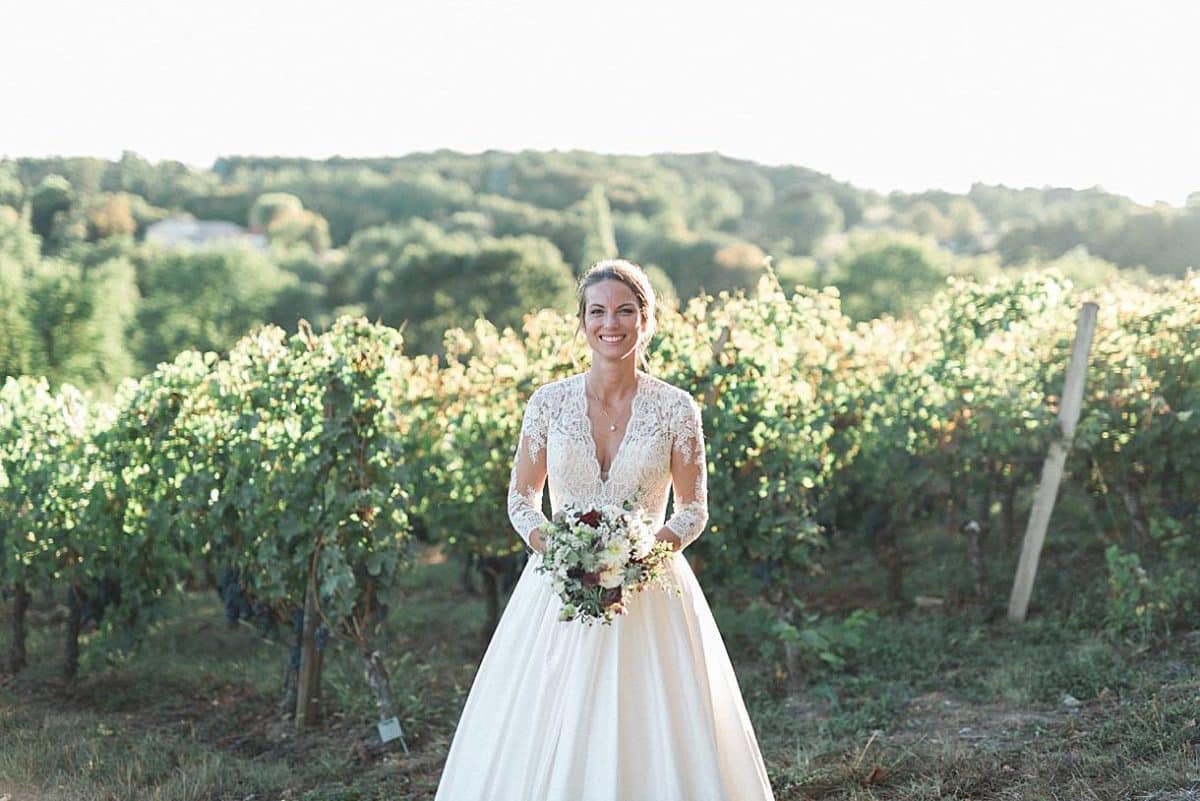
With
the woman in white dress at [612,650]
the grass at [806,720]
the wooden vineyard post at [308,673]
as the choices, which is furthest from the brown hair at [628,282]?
the wooden vineyard post at [308,673]

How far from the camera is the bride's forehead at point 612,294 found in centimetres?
377

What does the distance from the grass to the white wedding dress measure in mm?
1127

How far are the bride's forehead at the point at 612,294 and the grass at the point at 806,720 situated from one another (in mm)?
2212

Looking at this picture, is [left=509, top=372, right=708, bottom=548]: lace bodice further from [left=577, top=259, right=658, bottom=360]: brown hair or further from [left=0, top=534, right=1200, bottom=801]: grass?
[left=0, top=534, right=1200, bottom=801]: grass

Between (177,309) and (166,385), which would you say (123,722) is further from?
(177,309)

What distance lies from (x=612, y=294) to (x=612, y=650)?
1.19 m

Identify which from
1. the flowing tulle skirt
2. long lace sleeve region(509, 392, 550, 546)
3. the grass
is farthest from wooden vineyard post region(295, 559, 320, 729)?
long lace sleeve region(509, 392, 550, 546)

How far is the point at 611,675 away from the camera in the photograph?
11.8ft

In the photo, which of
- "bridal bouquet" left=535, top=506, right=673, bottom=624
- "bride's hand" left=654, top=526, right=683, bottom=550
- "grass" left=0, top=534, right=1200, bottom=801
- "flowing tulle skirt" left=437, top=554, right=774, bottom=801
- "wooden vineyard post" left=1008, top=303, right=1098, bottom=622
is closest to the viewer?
"bridal bouquet" left=535, top=506, right=673, bottom=624

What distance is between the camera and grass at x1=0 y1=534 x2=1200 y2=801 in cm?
460

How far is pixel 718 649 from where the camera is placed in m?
3.91

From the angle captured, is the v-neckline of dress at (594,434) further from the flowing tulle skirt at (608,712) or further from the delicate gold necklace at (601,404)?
the flowing tulle skirt at (608,712)

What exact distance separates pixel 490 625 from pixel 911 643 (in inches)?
126

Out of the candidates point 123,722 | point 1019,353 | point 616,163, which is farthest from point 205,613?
point 616,163
